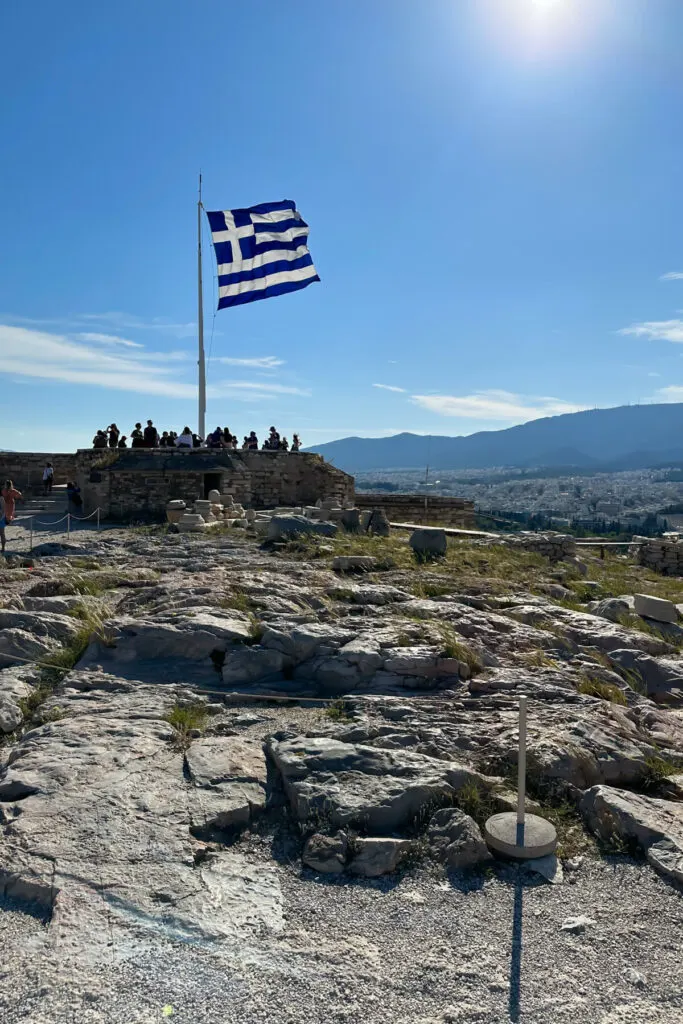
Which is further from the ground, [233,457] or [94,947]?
[233,457]

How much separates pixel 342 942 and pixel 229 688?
10.8 ft

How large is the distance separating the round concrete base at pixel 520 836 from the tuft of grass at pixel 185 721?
7.91ft

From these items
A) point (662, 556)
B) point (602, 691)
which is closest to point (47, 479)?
point (662, 556)

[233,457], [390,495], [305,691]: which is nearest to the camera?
[305,691]

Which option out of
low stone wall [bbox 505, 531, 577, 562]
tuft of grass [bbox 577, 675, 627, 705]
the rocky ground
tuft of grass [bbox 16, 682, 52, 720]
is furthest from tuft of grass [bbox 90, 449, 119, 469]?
tuft of grass [bbox 577, 675, 627, 705]

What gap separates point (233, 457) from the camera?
2280 cm

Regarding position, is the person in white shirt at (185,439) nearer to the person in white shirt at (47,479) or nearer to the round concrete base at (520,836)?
the person in white shirt at (47,479)

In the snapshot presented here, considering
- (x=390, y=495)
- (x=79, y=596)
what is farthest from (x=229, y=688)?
(x=390, y=495)

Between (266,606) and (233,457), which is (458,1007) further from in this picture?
(233,457)

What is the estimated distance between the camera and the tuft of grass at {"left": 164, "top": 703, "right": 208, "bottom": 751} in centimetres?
545

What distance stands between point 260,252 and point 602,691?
20.8m

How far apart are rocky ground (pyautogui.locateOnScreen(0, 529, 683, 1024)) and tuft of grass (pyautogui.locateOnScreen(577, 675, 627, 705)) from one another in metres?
0.03

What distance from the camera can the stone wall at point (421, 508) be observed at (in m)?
27.0

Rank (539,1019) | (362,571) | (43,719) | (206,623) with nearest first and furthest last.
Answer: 1. (539,1019)
2. (43,719)
3. (206,623)
4. (362,571)
